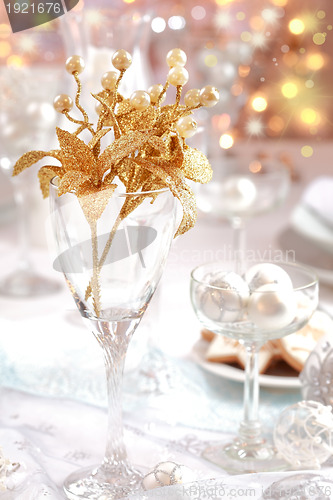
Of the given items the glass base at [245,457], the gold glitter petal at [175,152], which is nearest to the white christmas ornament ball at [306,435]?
the glass base at [245,457]

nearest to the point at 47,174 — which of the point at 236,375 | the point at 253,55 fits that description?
the point at 236,375

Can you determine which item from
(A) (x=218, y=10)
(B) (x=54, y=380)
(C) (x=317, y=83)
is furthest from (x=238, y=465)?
(A) (x=218, y=10)

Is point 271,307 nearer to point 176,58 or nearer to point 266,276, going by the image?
point 266,276

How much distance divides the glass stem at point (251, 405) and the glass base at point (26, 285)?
405 mm

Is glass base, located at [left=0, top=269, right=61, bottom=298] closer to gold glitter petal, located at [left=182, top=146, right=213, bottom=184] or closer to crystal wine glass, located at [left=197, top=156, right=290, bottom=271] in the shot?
crystal wine glass, located at [left=197, top=156, right=290, bottom=271]

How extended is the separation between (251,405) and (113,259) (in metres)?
0.20

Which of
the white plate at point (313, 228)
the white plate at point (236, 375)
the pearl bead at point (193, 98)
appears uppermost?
the pearl bead at point (193, 98)

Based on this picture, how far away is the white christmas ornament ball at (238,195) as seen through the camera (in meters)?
1.03

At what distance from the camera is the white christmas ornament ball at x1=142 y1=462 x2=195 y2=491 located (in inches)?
20.7

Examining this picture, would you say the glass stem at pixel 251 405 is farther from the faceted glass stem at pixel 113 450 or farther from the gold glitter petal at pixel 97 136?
the gold glitter petal at pixel 97 136

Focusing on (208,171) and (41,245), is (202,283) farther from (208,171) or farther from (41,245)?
(41,245)

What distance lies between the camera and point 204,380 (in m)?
0.73

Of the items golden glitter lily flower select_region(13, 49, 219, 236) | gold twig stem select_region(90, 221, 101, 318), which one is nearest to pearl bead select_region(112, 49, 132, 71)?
golden glitter lily flower select_region(13, 49, 219, 236)

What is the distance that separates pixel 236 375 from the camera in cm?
70
